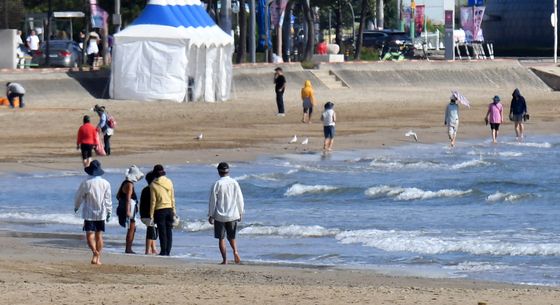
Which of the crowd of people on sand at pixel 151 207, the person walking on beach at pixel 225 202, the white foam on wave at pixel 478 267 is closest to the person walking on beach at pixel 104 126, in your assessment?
the crowd of people on sand at pixel 151 207

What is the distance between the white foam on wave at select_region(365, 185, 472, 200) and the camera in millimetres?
25609

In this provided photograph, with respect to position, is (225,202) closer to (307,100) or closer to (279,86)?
(307,100)

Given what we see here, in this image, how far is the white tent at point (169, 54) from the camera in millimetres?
40219

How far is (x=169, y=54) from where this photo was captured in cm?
4050

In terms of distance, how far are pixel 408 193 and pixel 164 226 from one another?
989 centimetres

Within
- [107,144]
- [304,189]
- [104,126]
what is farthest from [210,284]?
[107,144]

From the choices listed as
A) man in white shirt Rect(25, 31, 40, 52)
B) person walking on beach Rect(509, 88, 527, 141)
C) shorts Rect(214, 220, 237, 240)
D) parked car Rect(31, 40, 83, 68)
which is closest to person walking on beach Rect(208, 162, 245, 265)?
shorts Rect(214, 220, 237, 240)

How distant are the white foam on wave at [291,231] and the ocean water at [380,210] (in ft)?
0.07

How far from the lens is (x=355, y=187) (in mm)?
26875

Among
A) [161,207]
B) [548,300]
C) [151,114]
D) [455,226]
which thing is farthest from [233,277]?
[151,114]

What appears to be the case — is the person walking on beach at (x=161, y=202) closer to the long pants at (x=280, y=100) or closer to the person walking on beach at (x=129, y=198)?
the person walking on beach at (x=129, y=198)

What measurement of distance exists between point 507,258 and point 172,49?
24288 millimetres

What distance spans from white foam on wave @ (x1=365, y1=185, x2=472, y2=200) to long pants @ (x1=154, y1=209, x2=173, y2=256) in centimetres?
912

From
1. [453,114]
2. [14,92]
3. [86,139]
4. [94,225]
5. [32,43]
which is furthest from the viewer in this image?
[32,43]
